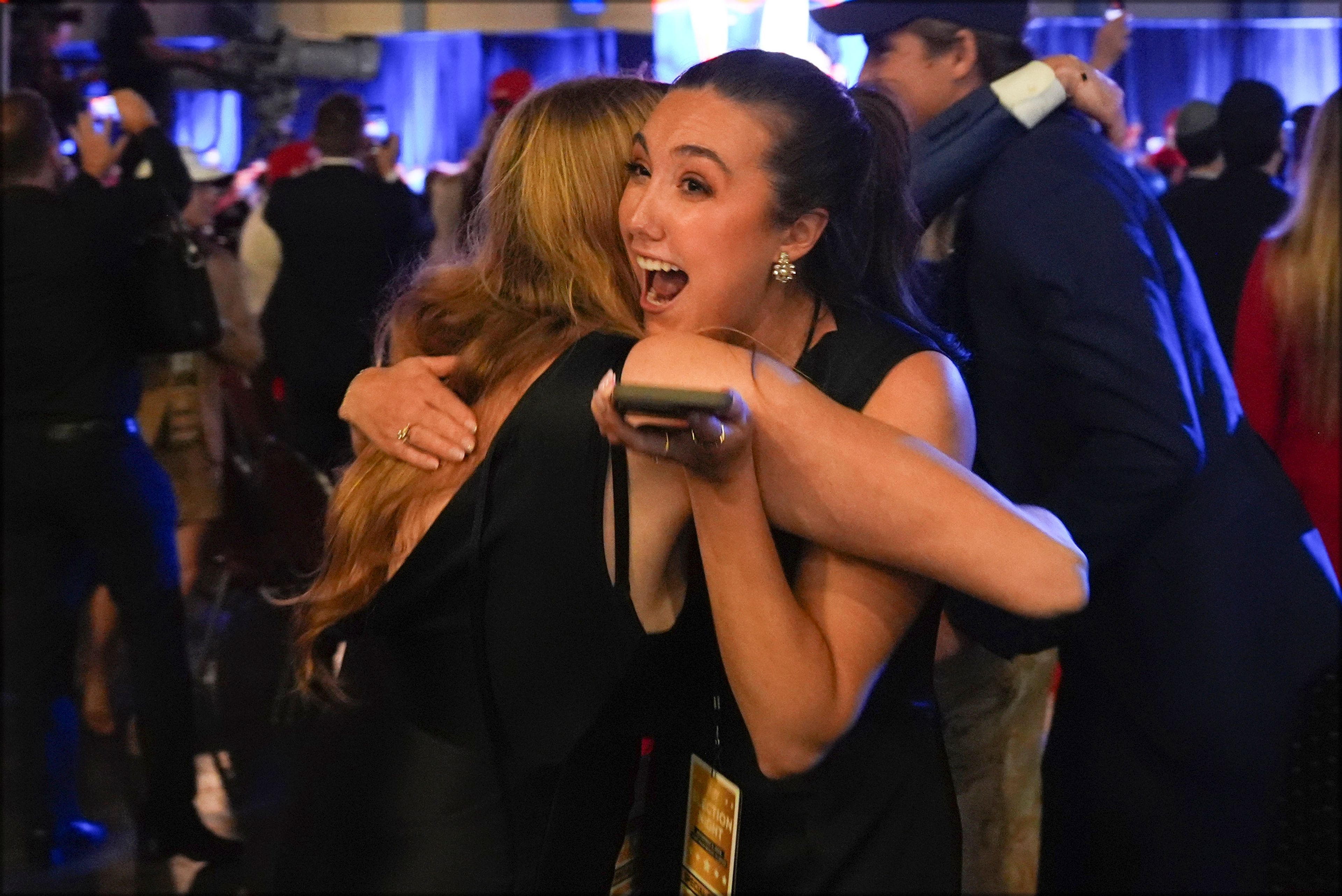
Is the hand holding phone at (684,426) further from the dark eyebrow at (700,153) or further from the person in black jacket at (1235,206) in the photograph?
the person in black jacket at (1235,206)

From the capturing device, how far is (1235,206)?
10.9 ft

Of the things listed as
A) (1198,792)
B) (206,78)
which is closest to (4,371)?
(1198,792)

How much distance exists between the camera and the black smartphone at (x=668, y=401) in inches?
38.8

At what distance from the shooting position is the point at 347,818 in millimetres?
1369

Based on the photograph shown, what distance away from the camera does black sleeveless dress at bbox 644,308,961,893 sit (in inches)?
52.3

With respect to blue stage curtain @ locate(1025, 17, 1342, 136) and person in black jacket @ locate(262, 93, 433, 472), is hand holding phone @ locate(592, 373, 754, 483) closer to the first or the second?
person in black jacket @ locate(262, 93, 433, 472)

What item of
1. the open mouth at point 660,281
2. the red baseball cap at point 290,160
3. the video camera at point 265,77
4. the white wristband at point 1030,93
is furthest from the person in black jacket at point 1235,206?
the video camera at point 265,77

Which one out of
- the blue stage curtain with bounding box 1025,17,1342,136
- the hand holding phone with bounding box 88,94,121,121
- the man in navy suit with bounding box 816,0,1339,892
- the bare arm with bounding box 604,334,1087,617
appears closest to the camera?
the bare arm with bounding box 604,334,1087,617

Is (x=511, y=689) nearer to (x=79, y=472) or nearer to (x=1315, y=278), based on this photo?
(x=1315, y=278)

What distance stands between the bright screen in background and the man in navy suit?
486cm

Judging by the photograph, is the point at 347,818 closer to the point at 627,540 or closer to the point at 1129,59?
the point at 627,540

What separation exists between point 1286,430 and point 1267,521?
0.27m

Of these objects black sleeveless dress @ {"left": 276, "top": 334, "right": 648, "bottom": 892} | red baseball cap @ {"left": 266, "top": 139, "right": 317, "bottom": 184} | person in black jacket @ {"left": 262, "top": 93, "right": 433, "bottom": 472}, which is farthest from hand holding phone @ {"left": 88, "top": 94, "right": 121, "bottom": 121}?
black sleeveless dress @ {"left": 276, "top": 334, "right": 648, "bottom": 892}

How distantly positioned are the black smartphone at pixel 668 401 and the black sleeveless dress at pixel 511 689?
0.78 feet
